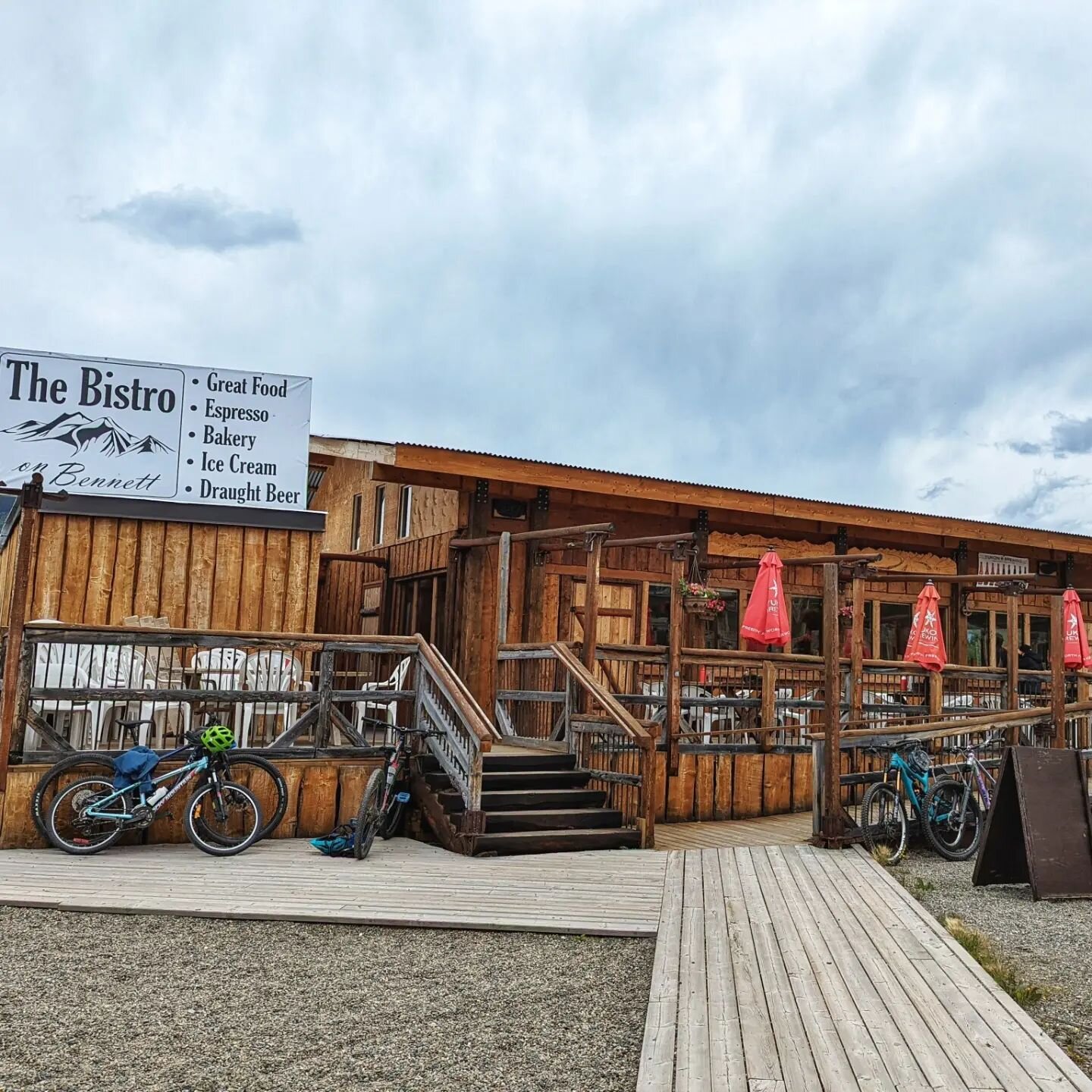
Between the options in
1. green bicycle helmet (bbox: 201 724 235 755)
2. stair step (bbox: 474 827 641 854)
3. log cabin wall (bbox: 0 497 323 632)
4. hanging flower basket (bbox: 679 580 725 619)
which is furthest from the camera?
hanging flower basket (bbox: 679 580 725 619)

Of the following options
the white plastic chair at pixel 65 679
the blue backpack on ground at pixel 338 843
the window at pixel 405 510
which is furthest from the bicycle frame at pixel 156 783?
the window at pixel 405 510

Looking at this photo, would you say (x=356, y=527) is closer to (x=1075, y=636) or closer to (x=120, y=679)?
(x=120, y=679)

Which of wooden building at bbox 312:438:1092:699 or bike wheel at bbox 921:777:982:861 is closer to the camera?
bike wheel at bbox 921:777:982:861

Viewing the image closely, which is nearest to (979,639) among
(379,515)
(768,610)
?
(768,610)

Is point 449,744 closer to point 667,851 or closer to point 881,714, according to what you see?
point 667,851

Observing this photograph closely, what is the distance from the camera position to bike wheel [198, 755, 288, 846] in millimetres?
8594

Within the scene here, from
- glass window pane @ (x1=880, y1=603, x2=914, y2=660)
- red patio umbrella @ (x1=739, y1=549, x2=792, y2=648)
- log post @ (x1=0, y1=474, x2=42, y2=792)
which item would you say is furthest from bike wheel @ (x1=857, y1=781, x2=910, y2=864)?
glass window pane @ (x1=880, y1=603, x2=914, y2=660)

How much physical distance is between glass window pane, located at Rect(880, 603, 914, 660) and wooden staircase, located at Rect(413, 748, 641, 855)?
8.49 m

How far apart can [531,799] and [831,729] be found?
2.67 m

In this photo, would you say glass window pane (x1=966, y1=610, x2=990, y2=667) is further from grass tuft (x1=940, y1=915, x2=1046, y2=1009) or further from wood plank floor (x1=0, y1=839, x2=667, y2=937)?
grass tuft (x1=940, y1=915, x2=1046, y2=1009)

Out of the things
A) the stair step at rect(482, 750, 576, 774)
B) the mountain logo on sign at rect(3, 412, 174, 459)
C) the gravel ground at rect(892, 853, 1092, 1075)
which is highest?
the mountain logo on sign at rect(3, 412, 174, 459)

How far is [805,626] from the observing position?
16328 millimetres

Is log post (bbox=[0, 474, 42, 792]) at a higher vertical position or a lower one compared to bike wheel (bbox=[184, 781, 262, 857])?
higher

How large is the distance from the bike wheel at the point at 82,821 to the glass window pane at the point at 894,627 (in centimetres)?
1215
